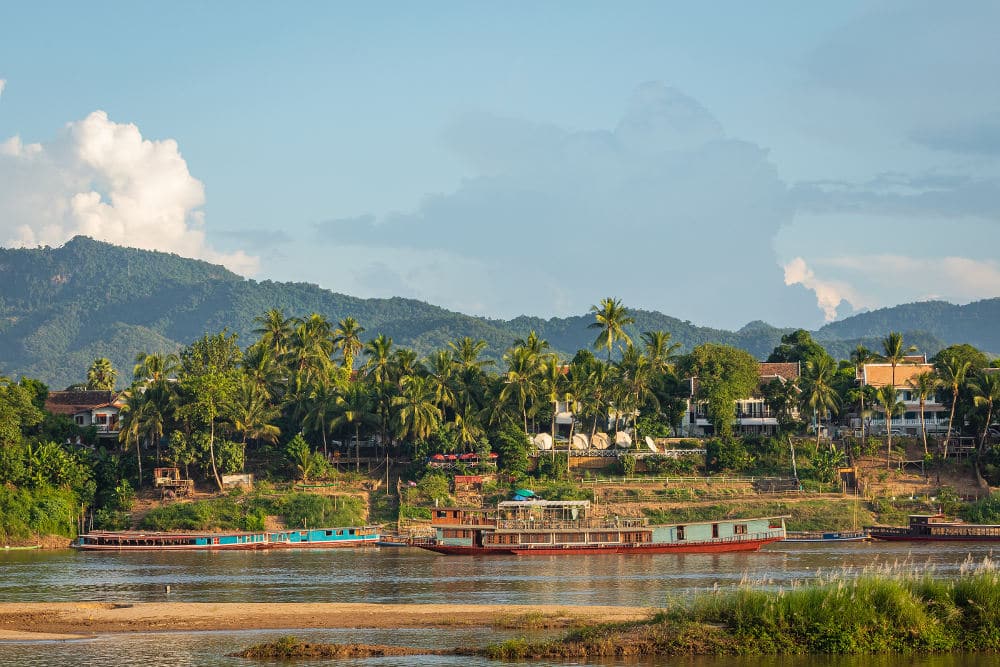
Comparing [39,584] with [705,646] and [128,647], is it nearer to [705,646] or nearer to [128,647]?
[128,647]

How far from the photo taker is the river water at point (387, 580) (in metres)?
51.4

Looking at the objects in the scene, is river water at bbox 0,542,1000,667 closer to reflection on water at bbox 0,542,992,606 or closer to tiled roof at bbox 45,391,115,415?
reflection on water at bbox 0,542,992,606

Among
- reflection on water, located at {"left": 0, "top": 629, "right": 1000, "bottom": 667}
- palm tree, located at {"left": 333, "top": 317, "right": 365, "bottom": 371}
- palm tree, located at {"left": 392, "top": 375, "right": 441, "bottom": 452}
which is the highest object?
palm tree, located at {"left": 333, "top": 317, "right": 365, "bottom": 371}

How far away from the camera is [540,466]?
118m

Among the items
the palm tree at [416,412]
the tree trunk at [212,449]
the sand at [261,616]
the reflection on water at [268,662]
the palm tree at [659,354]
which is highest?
the palm tree at [659,354]

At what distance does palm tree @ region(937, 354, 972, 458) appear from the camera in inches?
4584

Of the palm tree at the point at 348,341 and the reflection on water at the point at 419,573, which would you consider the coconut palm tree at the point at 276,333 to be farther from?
the reflection on water at the point at 419,573

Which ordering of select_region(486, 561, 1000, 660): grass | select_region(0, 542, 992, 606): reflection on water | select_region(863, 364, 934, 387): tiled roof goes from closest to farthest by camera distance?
select_region(486, 561, 1000, 660): grass, select_region(0, 542, 992, 606): reflection on water, select_region(863, 364, 934, 387): tiled roof

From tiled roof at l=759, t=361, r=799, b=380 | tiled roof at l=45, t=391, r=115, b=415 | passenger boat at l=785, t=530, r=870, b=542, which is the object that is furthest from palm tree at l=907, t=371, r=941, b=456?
tiled roof at l=45, t=391, r=115, b=415

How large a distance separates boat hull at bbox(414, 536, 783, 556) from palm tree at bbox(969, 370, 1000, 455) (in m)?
30.4

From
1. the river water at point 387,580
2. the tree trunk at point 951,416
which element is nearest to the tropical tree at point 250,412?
the river water at point 387,580

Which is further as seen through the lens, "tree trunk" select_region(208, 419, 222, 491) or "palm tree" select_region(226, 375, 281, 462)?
"palm tree" select_region(226, 375, 281, 462)

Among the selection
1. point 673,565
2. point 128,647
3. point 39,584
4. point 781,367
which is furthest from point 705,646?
point 781,367

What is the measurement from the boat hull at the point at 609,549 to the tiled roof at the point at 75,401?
167ft
